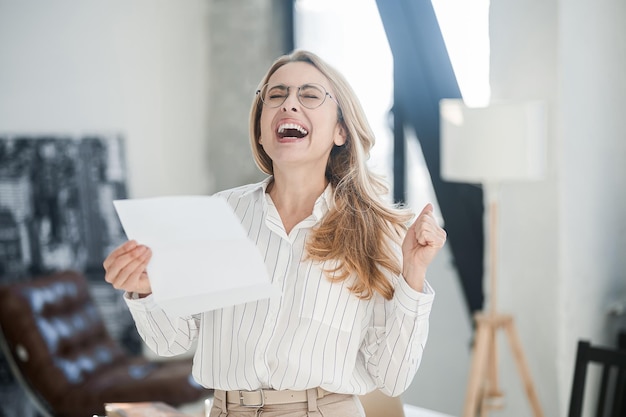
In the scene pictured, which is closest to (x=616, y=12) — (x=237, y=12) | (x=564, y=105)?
(x=564, y=105)

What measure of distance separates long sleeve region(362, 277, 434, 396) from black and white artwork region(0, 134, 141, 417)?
2.59 m

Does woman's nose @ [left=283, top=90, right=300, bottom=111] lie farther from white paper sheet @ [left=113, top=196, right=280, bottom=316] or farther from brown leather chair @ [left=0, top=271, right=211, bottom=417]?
brown leather chair @ [left=0, top=271, right=211, bottom=417]

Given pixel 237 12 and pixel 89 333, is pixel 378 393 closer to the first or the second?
pixel 89 333

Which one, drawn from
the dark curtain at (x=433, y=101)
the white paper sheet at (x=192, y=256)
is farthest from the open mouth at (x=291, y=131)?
the dark curtain at (x=433, y=101)

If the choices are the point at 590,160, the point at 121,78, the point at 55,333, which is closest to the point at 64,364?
the point at 55,333

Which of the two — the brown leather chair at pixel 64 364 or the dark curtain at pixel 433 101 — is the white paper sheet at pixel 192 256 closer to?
the brown leather chair at pixel 64 364

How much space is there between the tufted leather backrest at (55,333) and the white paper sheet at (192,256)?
2.23m

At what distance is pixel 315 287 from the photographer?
145 centimetres

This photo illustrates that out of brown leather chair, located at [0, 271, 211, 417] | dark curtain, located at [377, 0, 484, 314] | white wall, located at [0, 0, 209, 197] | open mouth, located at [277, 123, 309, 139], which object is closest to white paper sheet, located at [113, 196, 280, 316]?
open mouth, located at [277, 123, 309, 139]

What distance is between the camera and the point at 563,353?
3303 millimetres

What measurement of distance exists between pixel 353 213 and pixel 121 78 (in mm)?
3054

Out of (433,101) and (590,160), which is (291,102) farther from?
(433,101)

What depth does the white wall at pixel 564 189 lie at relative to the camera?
3.19 metres

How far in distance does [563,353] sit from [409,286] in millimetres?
2168
